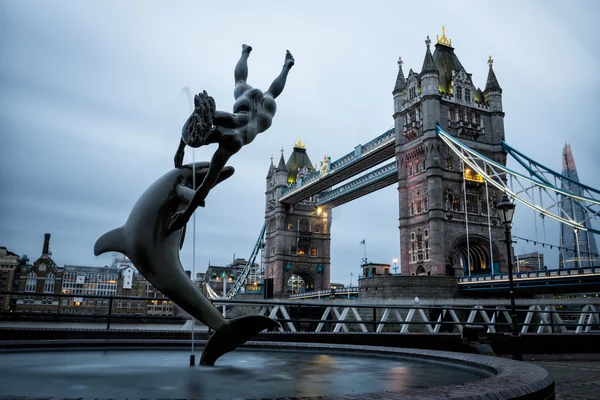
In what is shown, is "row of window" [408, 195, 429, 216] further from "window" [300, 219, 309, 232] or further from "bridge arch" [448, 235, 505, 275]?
"window" [300, 219, 309, 232]

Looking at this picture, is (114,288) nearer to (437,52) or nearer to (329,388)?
(437,52)

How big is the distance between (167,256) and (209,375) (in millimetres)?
1477

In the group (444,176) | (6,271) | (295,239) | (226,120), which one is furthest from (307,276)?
(226,120)

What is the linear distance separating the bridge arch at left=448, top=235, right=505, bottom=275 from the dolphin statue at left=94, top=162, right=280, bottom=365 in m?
32.6

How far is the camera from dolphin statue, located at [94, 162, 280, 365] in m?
5.12

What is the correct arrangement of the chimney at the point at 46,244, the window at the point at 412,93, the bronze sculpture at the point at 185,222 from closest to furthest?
the bronze sculpture at the point at 185,222 → the window at the point at 412,93 → the chimney at the point at 46,244

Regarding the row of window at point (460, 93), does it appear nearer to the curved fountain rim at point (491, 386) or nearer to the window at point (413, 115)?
the window at point (413, 115)

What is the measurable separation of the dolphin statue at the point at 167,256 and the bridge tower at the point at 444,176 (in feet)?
105

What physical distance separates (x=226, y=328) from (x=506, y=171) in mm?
34646

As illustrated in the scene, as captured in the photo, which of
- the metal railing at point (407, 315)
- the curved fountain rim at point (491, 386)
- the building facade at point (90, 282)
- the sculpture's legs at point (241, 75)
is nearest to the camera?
the curved fountain rim at point (491, 386)

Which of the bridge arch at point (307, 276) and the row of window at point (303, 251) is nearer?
the bridge arch at point (307, 276)

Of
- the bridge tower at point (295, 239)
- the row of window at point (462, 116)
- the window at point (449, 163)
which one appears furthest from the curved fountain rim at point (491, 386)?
the bridge tower at point (295, 239)

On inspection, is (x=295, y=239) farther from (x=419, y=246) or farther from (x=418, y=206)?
(x=419, y=246)

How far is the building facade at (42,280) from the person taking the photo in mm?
62594
